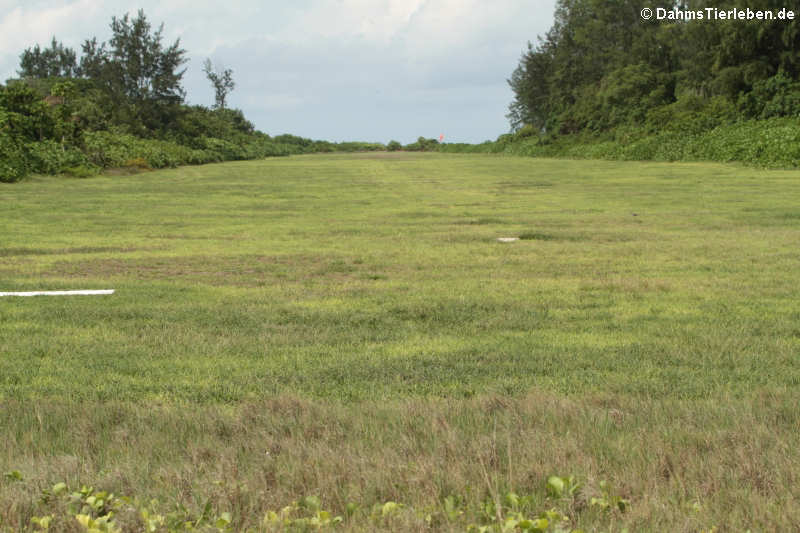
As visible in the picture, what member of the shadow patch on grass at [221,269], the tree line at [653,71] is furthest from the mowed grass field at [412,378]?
the tree line at [653,71]

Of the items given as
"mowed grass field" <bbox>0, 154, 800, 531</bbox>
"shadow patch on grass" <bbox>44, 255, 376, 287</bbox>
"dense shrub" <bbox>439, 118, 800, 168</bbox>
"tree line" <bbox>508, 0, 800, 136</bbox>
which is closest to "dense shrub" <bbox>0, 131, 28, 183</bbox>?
"mowed grass field" <bbox>0, 154, 800, 531</bbox>

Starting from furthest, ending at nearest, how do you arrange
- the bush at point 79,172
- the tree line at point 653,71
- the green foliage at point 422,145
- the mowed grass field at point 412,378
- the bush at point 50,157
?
the green foliage at point 422,145 < the tree line at point 653,71 < the bush at point 79,172 < the bush at point 50,157 < the mowed grass field at point 412,378

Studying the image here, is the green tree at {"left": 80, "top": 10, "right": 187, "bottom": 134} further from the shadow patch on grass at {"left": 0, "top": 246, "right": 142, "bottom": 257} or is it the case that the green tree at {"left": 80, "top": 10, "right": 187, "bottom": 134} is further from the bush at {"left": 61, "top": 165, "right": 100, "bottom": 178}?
the shadow patch on grass at {"left": 0, "top": 246, "right": 142, "bottom": 257}

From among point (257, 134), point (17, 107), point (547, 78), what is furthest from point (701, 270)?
point (257, 134)

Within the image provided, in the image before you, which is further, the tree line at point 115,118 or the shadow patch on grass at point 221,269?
the tree line at point 115,118

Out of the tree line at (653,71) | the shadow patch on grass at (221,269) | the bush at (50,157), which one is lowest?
the shadow patch on grass at (221,269)

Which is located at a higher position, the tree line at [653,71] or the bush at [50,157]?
the tree line at [653,71]

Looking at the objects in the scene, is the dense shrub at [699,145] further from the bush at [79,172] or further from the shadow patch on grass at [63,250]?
the bush at [79,172]

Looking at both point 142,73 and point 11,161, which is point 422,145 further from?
point 11,161

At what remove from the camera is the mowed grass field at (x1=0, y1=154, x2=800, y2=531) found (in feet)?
11.2

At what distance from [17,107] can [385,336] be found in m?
30.9

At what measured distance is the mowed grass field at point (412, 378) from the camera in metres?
3.41

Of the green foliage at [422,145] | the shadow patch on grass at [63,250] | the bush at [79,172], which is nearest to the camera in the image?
the shadow patch on grass at [63,250]

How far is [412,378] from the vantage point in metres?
5.42
